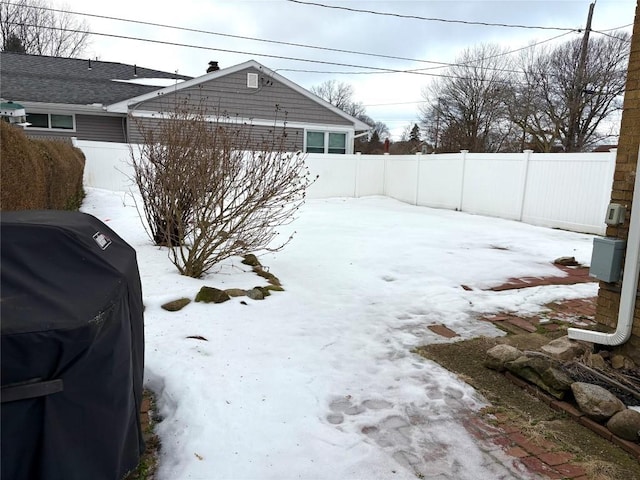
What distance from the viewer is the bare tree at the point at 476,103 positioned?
27453 millimetres

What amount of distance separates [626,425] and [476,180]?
11.3 meters

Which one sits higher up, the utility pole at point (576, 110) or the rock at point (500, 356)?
the utility pole at point (576, 110)

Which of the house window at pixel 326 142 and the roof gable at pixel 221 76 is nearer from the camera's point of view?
the roof gable at pixel 221 76

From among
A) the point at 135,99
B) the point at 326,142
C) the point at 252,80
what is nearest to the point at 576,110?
the point at 326,142

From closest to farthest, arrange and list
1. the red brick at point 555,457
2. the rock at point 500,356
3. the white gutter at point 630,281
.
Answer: the red brick at point 555,457 < the white gutter at point 630,281 < the rock at point 500,356

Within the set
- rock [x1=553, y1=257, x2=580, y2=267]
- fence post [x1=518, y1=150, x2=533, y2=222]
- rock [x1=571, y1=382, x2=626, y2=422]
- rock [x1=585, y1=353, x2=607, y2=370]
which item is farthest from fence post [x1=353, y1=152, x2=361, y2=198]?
rock [x1=571, y1=382, x2=626, y2=422]

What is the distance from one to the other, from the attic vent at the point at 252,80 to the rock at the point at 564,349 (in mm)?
15655

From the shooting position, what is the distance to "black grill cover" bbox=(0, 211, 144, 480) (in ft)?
4.73

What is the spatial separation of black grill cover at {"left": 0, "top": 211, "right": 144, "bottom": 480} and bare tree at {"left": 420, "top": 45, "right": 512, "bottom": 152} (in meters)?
27.2

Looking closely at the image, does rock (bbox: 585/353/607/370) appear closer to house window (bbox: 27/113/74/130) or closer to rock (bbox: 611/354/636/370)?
rock (bbox: 611/354/636/370)

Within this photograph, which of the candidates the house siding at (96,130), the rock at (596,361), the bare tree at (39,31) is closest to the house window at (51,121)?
the house siding at (96,130)

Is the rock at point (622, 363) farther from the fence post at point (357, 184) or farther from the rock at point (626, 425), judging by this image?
the fence post at point (357, 184)

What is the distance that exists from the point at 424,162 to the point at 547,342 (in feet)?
38.9

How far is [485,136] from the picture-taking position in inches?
1100
